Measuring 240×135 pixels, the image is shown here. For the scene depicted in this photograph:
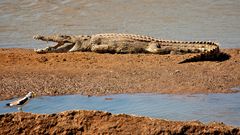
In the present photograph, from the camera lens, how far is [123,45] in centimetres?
1201

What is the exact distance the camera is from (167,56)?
1114 centimetres

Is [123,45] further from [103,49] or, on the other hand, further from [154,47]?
[154,47]

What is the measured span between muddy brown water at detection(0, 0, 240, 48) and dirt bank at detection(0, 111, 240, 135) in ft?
25.6

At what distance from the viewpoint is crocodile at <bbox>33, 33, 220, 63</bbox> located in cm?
1157

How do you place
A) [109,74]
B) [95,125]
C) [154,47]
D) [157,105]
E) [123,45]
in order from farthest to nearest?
[123,45]
[154,47]
[109,74]
[157,105]
[95,125]

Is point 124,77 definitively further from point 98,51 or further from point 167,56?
point 98,51

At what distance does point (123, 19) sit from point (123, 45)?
3957 mm

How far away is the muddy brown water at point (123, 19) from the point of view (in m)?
13.6

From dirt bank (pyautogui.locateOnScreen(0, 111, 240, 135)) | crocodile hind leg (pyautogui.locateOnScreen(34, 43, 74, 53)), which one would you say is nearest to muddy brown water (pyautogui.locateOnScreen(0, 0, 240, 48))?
crocodile hind leg (pyautogui.locateOnScreen(34, 43, 74, 53))

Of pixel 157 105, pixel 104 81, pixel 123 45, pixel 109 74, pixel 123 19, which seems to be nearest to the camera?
pixel 157 105

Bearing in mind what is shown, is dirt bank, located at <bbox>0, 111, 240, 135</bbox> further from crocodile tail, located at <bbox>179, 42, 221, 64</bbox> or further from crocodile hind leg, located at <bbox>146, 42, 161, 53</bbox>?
crocodile hind leg, located at <bbox>146, 42, 161, 53</bbox>

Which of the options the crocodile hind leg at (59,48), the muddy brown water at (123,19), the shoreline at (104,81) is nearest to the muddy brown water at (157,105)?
the shoreline at (104,81)

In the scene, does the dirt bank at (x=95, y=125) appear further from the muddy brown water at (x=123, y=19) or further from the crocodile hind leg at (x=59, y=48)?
the muddy brown water at (x=123, y=19)

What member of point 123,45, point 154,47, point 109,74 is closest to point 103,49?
point 123,45
